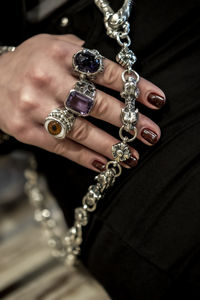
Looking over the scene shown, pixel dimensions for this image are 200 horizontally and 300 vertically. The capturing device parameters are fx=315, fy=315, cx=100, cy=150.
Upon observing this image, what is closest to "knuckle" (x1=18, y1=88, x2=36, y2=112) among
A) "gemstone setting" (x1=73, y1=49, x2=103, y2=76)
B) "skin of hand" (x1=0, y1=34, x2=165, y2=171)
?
"skin of hand" (x1=0, y1=34, x2=165, y2=171)

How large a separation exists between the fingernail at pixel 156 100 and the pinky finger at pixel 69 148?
15 cm

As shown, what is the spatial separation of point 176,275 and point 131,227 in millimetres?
108

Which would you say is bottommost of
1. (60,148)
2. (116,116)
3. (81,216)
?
(81,216)

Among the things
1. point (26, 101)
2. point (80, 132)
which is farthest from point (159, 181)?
point (26, 101)

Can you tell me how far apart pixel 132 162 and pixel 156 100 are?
0.38ft

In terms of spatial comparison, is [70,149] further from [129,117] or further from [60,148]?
[129,117]

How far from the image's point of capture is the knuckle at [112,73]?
539 millimetres

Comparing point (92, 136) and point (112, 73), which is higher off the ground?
point (112, 73)

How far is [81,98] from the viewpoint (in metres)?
0.53

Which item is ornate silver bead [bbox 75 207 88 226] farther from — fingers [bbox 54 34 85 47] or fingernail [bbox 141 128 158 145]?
fingers [bbox 54 34 85 47]

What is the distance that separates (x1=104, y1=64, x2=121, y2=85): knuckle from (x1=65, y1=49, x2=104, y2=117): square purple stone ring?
1cm

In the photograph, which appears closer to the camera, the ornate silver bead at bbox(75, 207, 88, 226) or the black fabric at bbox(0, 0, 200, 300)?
the black fabric at bbox(0, 0, 200, 300)

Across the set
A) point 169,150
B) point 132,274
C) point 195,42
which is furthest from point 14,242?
point 195,42

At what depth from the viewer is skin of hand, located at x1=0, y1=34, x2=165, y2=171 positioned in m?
0.55
